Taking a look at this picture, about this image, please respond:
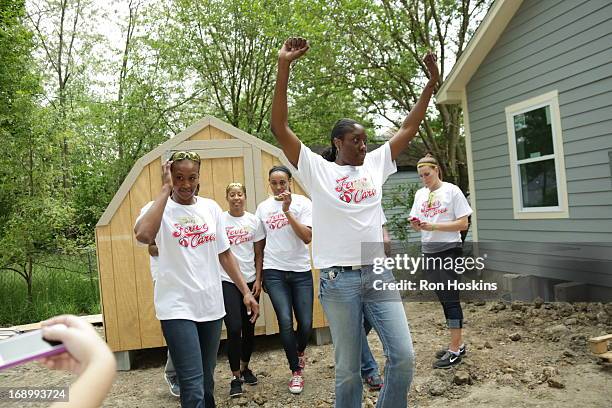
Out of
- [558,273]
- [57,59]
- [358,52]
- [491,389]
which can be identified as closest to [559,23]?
[558,273]

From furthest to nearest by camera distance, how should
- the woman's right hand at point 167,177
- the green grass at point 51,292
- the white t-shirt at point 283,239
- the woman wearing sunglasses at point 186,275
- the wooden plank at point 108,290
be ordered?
the green grass at point 51,292 < the wooden plank at point 108,290 < the white t-shirt at point 283,239 < the woman's right hand at point 167,177 < the woman wearing sunglasses at point 186,275

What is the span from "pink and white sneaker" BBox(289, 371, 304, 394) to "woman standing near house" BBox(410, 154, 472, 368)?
4.30ft

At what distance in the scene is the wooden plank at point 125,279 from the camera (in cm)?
568

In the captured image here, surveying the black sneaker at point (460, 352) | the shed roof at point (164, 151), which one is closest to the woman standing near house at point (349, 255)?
the black sneaker at point (460, 352)

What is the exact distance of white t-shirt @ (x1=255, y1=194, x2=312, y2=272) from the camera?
4.68 meters

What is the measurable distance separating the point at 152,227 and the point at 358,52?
10.5 meters

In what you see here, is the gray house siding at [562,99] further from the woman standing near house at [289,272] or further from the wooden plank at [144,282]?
the wooden plank at [144,282]

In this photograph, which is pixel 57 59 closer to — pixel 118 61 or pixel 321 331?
pixel 118 61

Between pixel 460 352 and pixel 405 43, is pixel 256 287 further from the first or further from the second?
pixel 405 43

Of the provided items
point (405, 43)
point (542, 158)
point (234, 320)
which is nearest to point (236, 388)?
point (234, 320)

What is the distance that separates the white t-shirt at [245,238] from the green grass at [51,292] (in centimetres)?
493

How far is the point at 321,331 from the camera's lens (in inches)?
246

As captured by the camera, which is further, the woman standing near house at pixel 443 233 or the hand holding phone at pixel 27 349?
the woman standing near house at pixel 443 233

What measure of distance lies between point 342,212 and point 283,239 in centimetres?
189
